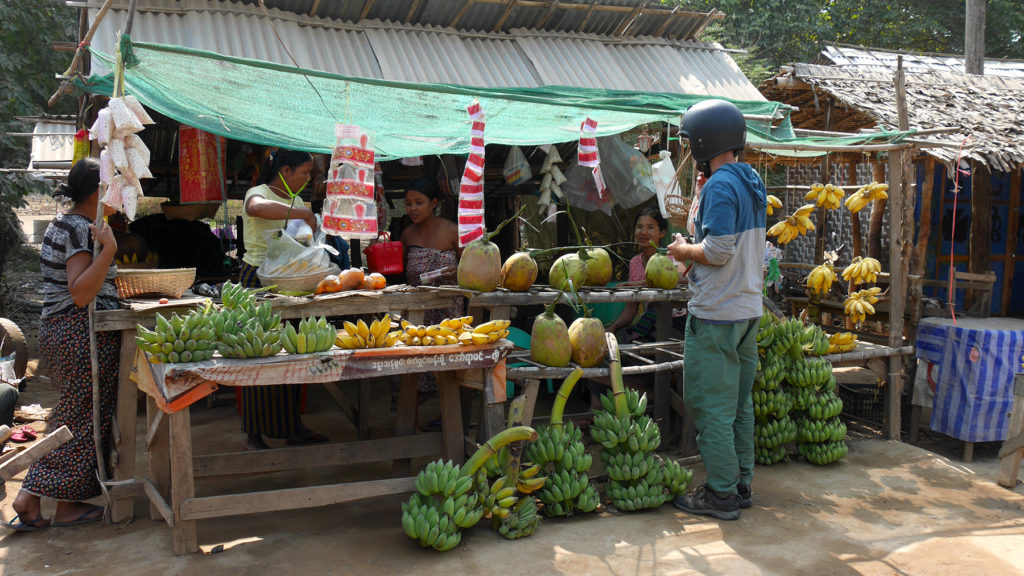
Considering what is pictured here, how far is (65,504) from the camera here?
13.2 ft

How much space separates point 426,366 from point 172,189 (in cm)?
638

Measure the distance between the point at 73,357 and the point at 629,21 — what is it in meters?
6.26

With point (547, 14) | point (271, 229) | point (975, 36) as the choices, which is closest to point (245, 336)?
point (271, 229)

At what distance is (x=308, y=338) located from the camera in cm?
364

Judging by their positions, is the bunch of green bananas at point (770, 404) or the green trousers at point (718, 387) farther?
the bunch of green bananas at point (770, 404)

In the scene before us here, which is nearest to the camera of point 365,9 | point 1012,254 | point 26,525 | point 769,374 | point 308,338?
point 308,338

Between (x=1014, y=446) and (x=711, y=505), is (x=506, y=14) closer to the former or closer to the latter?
(x=711, y=505)

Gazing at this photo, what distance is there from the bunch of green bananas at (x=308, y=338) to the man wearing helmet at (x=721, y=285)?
195 cm

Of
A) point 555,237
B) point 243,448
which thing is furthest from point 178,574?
point 555,237

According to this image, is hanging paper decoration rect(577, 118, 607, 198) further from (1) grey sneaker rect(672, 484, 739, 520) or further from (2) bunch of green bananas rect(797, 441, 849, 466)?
(2) bunch of green bananas rect(797, 441, 849, 466)

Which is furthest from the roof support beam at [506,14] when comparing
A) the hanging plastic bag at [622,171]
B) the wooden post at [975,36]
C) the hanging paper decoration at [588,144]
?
the wooden post at [975,36]

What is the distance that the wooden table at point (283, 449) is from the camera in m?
3.47

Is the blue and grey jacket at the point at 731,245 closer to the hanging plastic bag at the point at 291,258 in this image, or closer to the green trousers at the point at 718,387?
the green trousers at the point at 718,387

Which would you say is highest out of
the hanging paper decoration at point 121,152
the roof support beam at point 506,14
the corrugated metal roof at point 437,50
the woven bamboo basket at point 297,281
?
the roof support beam at point 506,14
